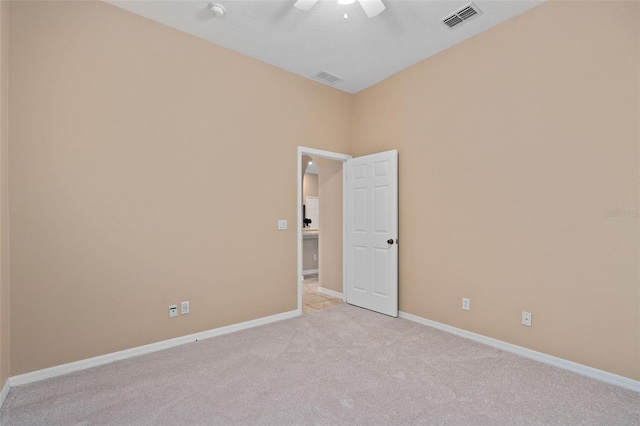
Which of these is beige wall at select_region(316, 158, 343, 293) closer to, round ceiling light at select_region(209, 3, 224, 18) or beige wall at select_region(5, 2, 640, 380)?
beige wall at select_region(5, 2, 640, 380)

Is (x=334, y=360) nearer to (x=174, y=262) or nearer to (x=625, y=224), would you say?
(x=174, y=262)

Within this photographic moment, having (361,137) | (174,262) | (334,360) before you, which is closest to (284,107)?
(361,137)

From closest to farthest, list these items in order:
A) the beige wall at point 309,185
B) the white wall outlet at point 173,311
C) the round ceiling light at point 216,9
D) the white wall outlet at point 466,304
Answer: the round ceiling light at point 216,9
the white wall outlet at point 173,311
the white wall outlet at point 466,304
the beige wall at point 309,185

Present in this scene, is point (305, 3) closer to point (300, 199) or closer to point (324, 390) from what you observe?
point (300, 199)

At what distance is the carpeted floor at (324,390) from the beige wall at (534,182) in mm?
444

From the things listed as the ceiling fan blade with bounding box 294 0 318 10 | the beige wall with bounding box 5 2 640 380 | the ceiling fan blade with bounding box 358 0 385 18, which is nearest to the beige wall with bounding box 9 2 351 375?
the beige wall with bounding box 5 2 640 380

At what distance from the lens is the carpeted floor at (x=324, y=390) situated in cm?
194

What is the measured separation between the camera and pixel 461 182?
3307mm

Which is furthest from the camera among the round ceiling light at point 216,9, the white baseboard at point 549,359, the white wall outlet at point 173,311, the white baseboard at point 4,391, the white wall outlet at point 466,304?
the white wall outlet at point 466,304

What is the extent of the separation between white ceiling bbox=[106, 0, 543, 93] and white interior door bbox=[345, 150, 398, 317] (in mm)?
1201

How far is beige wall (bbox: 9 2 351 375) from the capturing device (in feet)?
7.86

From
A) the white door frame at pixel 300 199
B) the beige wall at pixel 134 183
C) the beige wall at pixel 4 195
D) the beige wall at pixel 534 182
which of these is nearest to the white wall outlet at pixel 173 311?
the beige wall at pixel 134 183

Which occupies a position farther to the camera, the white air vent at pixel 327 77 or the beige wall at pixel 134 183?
the white air vent at pixel 327 77

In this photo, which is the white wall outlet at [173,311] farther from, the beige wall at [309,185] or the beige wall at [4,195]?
the beige wall at [309,185]
